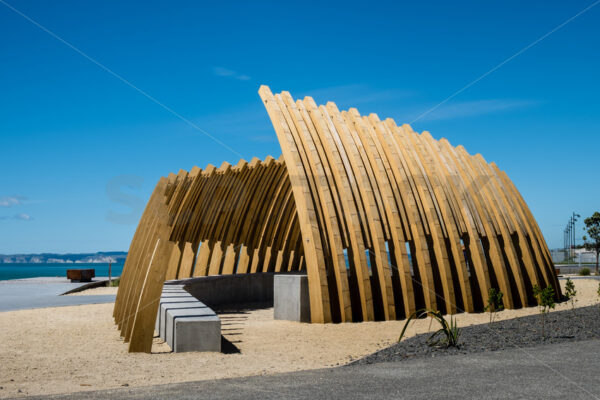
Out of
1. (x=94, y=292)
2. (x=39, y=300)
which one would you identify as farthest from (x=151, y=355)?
(x=94, y=292)

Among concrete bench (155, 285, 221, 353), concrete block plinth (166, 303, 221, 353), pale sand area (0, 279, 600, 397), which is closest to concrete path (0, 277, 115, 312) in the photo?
pale sand area (0, 279, 600, 397)

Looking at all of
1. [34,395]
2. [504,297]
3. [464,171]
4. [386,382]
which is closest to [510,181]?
[464,171]

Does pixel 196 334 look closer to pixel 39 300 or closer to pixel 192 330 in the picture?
pixel 192 330

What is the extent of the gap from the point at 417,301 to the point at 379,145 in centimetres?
343

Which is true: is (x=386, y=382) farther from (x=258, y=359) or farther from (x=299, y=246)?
(x=299, y=246)

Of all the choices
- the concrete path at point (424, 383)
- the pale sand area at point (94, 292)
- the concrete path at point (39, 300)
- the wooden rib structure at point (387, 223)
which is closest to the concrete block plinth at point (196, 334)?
the wooden rib structure at point (387, 223)

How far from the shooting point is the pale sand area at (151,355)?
5895 mm

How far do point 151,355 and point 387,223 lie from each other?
5.37 metres

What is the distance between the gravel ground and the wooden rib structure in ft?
5.17

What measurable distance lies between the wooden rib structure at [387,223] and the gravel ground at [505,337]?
5.17 feet

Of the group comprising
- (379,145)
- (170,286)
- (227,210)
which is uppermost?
(379,145)

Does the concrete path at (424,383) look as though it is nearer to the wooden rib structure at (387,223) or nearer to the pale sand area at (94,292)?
the wooden rib structure at (387,223)

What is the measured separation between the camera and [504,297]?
11.3 meters

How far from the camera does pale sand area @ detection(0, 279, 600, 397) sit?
19.3ft
